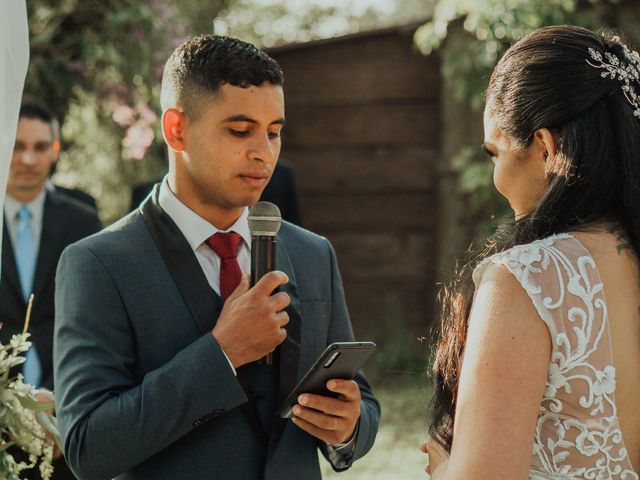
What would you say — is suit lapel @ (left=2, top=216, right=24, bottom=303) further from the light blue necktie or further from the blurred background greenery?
the blurred background greenery

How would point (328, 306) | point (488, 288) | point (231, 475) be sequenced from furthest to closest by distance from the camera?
1. point (328, 306)
2. point (231, 475)
3. point (488, 288)

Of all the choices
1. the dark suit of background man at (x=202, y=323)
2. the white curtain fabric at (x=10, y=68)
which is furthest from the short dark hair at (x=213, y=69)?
the white curtain fabric at (x=10, y=68)

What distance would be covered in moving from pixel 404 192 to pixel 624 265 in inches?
294

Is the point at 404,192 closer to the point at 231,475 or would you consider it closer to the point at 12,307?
the point at 12,307

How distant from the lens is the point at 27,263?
4742 mm

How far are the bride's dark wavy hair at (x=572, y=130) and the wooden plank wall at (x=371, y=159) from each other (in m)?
7.26

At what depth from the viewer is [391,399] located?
8.46 m

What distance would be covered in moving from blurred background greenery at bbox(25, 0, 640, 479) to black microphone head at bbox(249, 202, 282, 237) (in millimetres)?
4176

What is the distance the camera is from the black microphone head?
249 centimetres

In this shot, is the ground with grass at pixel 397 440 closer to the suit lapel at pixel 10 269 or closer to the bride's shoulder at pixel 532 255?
the suit lapel at pixel 10 269

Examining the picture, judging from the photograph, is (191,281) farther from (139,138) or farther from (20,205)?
(139,138)

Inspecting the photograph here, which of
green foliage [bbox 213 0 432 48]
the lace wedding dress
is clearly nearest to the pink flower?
the lace wedding dress

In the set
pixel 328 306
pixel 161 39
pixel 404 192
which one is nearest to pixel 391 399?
pixel 404 192

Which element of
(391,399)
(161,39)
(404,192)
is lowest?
(391,399)
